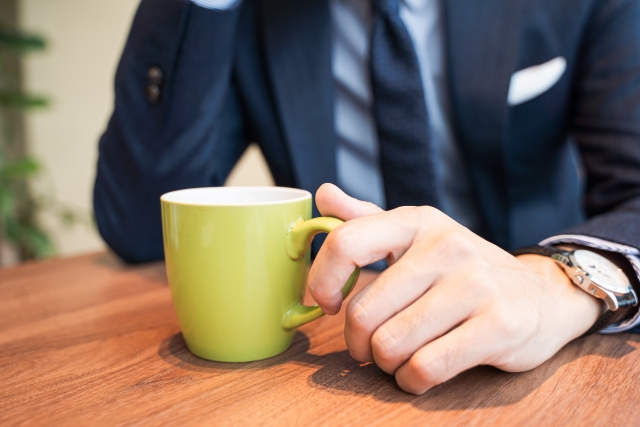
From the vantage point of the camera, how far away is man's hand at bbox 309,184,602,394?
0.38 m

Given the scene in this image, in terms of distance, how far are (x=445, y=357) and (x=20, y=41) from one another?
8.33ft

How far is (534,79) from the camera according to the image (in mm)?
791

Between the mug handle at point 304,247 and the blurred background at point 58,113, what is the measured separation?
230 cm

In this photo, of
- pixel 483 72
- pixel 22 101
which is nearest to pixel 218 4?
pixel 483 72

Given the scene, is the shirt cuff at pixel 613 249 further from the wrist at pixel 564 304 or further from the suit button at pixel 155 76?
the suit button at pixel 155 76

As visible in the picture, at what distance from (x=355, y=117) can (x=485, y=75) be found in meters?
0.27

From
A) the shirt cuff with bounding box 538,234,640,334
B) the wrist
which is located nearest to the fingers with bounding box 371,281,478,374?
the wrist

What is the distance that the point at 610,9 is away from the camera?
755mm

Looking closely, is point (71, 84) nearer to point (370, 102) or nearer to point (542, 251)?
point (370, 102)

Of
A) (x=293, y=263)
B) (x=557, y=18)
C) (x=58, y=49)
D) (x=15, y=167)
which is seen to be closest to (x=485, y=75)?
(x=557, y=18)

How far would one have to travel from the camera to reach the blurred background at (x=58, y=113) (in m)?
2.46

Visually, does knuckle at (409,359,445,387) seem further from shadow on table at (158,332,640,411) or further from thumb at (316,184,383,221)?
→ thumb at (316,184,383,221)

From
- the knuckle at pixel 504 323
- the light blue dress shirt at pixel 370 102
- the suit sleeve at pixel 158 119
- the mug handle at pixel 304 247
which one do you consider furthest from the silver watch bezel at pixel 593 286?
the suit sleeve at pixel 158 119

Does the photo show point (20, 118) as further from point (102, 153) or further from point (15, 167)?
point (102, 153)
